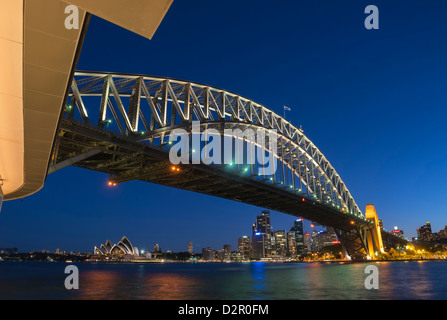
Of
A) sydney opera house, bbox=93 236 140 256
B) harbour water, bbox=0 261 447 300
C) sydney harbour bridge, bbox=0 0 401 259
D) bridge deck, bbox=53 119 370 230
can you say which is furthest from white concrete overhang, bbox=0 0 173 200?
sydney opera house, bbox=93 236 140 256

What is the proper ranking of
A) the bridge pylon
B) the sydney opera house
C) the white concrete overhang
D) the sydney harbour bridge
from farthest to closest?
the sydney opera house → the bridge pylon → the sydney harbour bridge → the white concrete overhang

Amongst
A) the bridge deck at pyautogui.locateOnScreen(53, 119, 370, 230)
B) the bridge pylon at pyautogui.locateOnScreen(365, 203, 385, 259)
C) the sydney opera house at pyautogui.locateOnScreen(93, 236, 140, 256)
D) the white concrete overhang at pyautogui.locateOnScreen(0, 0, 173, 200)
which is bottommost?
the sydney opera house at pyautogui.locateOnScreen(93, 236, 140, 256)

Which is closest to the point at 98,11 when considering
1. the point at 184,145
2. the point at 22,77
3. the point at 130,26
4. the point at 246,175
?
the point at 130,26

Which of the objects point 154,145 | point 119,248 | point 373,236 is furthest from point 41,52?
point 119,248

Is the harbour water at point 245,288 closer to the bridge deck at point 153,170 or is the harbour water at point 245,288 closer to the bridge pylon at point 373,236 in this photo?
the bridge deck at point 153,170

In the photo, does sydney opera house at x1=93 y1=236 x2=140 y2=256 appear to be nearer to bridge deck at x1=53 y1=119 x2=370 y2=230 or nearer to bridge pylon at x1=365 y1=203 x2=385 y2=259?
bridge pylon at x1=365 y1=203 x2=385 y2=259

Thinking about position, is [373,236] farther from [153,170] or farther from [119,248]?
[119,248]

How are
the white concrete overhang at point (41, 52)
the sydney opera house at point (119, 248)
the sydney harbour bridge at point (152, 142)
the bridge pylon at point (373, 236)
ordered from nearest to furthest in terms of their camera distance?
the white concrete overhang at point (41, 52) → the sydney harbour bridge at point (152, 142) → the bridge pylon at point (373, 236) → the sydney opera house at point (119, 248)

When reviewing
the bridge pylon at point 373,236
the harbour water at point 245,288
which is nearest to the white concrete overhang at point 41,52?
the harbour water at point 245,288

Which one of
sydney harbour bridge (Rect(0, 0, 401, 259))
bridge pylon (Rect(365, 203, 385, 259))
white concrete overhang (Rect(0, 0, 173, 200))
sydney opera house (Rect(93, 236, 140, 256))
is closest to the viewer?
white concrete overhang (Rect(0, 0, 173, 200))

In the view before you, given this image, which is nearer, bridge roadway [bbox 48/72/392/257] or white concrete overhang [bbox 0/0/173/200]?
white concrete overhang [bbox 0/0/173/200]

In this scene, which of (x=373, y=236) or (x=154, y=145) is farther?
(x=373, y=236)
